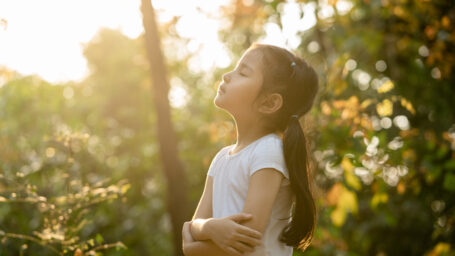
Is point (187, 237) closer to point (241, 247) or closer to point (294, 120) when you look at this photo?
point (241, 247)

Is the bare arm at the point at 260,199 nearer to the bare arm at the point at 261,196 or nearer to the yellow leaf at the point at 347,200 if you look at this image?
the bare arm at the point at 261,196

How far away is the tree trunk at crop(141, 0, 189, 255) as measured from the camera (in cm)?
479

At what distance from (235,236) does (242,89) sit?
54cm

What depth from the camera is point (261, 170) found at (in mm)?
1523

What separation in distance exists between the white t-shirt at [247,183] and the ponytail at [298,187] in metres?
0.02

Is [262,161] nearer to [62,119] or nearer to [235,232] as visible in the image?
[235,232]

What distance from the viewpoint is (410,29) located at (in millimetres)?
5754

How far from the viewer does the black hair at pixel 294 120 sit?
1608 millimetres

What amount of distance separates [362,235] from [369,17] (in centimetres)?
318

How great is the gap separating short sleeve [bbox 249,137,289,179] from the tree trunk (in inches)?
129

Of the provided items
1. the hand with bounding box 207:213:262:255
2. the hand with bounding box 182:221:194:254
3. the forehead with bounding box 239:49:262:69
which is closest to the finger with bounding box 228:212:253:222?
the hand with bounding box 207:213:262:255

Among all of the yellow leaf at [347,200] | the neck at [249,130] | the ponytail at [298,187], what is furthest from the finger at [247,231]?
the yellow leaf at [347,200]

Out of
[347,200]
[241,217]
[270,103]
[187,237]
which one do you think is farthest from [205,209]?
[347,200]

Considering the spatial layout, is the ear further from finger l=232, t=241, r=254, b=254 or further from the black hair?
finger l=232, t=241, r=254, b=254
